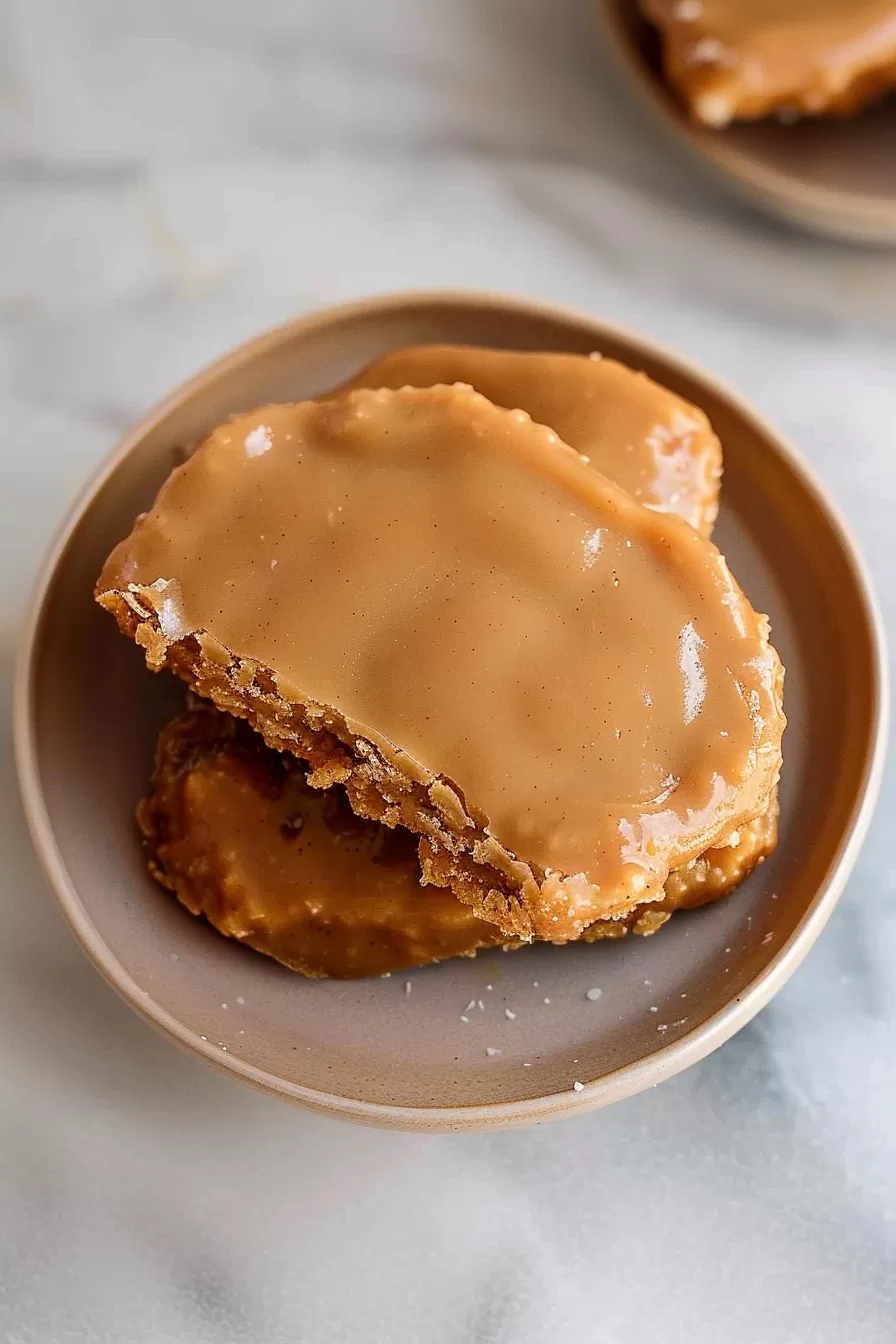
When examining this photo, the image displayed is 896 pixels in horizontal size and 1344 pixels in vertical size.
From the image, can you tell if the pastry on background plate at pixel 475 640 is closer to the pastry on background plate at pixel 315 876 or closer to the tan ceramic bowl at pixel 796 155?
the pastry on background plate at pixel 315 876

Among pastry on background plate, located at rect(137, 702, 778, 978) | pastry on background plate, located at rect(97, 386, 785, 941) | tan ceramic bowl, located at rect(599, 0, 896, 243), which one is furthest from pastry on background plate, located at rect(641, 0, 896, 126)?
pastry on background plate, located at rect(137, 702, 778, 978)

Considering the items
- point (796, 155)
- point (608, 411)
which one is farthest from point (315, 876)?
point (796, 155)

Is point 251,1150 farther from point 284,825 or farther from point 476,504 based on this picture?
point 476,504

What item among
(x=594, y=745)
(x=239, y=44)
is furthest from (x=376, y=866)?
(x=239, y=44)

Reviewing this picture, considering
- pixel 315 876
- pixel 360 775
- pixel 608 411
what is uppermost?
pixel 608 411

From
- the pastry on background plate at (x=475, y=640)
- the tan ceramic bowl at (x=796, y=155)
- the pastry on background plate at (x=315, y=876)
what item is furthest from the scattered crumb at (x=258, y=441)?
the tan ceramic bowl at (x=796, y=155)

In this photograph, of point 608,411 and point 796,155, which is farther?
point 796,155

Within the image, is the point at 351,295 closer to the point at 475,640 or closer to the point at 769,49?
the point at 769,49
